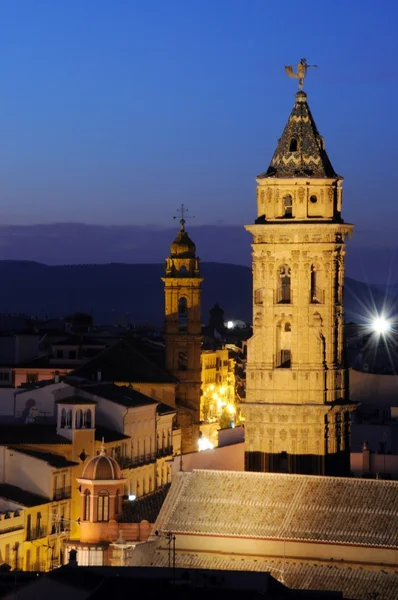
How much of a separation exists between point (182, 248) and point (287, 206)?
54.4 m

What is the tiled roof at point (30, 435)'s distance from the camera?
10825 cm

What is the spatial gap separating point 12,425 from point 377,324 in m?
67.7

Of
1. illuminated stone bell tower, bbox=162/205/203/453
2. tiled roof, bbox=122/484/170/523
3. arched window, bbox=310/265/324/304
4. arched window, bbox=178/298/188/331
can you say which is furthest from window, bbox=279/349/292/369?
arched window, bbox=178/298/188/331

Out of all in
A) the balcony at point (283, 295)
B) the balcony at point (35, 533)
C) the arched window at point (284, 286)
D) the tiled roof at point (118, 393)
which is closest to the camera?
the arched window at point (284, 286)

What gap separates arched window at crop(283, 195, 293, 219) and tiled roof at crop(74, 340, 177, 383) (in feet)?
147

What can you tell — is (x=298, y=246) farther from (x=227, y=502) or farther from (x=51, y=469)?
Result: (x=51, y=469)

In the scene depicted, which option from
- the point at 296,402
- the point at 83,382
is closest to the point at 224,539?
the point at 296,402

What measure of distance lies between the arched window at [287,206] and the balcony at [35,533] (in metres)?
17.1

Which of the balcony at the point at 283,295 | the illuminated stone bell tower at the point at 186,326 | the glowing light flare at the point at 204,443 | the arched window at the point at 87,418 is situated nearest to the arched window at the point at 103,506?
the balcony at the point at 283,295

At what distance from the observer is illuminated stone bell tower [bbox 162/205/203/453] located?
143625 mm

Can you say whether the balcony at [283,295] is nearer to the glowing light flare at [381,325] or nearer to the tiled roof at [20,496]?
the tiled roof at [20,496]

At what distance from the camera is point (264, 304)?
92000 mm

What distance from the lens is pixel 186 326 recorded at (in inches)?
5768

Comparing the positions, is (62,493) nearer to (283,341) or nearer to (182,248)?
(283,341)
